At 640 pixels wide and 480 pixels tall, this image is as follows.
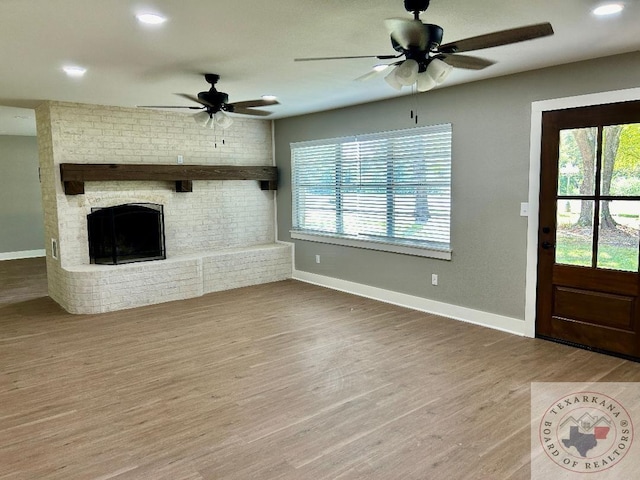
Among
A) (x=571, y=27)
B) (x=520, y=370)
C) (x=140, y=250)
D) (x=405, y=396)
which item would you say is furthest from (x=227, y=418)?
(x=140, y=250)

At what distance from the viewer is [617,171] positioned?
146 inches

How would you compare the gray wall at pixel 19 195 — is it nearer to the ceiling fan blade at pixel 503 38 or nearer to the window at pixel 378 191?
the window at pixel 378 191

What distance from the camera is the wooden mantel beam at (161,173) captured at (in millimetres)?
5453

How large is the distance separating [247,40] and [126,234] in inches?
147

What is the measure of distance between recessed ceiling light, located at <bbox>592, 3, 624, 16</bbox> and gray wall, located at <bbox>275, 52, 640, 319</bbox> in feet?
3.70

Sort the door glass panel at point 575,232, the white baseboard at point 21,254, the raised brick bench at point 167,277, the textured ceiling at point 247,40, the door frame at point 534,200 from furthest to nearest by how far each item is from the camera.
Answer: the white baseboard at point 21,254, the raised brick bench at point 167,277, the door frame at point 534,200, the door glass panel at point 575,232, the textured ceiling at point 247,40

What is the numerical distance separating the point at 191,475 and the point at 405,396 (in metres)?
1.49

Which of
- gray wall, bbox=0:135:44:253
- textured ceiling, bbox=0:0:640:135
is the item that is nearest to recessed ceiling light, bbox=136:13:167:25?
textured ceiling, bbox=0:0:640:135

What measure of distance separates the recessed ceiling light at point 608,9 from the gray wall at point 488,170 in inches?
44.4

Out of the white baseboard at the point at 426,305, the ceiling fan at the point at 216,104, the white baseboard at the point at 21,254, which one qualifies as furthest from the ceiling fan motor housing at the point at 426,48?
the white baseboard at the point at 21,254

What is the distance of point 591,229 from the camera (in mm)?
3893

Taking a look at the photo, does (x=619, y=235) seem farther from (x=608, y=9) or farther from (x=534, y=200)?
(x=608, y=9)

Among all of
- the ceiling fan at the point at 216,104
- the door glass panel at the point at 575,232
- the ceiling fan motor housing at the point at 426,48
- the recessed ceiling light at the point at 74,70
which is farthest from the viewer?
the ceiling fan at the point at 216,104

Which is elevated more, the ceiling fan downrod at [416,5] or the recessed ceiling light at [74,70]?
the recessed ceiling light at [74,70]
